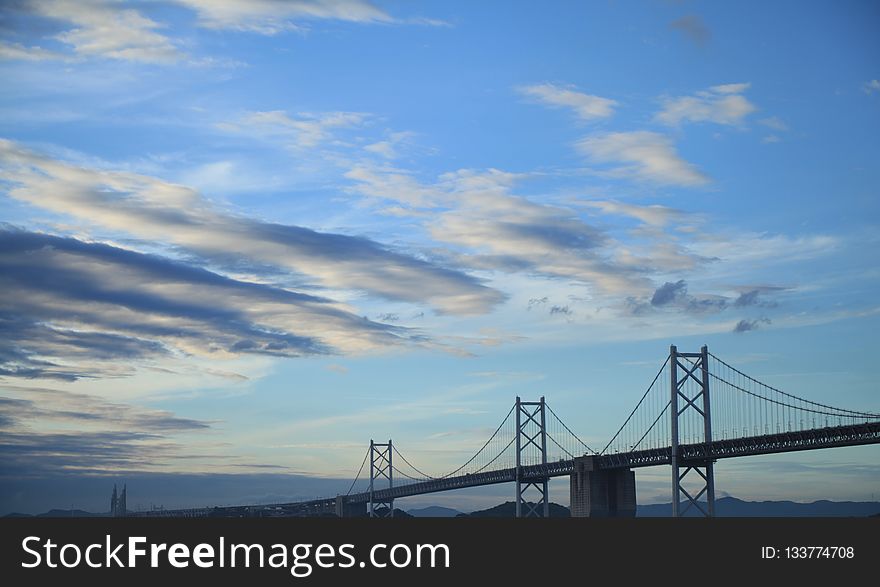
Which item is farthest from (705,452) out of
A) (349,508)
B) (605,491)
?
(349,508)

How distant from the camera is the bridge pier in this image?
115688 millimetres

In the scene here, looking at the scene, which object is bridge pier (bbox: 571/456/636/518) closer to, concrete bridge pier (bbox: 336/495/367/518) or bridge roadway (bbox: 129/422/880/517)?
bridge roadway (bbox: 129/422/880/517)

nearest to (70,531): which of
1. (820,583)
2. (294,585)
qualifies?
(294,585)

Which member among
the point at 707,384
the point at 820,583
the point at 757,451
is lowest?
the point at 820,583

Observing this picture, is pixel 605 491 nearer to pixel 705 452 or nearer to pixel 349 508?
pixel 705 452

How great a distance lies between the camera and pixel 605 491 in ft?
386

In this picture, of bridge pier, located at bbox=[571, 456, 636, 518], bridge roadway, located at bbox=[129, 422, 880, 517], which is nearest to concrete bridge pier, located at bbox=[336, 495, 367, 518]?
bridge roadway, located at bbox=[129, 422, 880, 517]

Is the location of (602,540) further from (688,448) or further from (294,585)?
(688,448)

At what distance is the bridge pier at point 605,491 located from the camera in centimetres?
11569

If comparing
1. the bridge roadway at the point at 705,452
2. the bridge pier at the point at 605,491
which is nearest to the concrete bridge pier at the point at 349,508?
the bridge roadway at the point at 705,452

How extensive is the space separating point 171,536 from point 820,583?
22.7m

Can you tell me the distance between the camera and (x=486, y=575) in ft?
120

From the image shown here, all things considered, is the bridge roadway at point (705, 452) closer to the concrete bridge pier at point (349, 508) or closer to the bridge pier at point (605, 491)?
the bridge pier at point (605, 491)

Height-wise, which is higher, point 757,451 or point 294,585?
point 757,451
